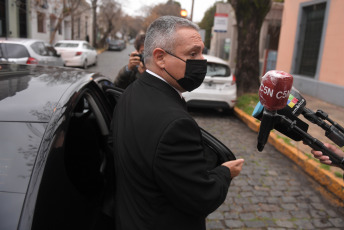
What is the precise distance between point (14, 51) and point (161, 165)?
9809 mm

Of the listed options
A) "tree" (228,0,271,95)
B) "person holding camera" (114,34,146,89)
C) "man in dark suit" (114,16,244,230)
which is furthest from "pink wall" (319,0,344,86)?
"man in dark suit" (114,16,244,230)

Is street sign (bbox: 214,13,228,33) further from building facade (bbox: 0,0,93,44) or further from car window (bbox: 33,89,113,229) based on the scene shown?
car window (bbox: 33,89,113,229)

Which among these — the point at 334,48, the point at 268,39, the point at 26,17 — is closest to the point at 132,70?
the point at 334,48

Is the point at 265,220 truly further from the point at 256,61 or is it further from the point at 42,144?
the point at 256,61

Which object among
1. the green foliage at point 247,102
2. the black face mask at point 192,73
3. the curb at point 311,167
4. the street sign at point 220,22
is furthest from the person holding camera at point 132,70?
the street sign at point 220,22

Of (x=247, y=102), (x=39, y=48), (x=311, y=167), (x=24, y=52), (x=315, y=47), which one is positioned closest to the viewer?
(x=311, y=167)

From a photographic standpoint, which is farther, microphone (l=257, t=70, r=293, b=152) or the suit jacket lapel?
the suit jacket lapel

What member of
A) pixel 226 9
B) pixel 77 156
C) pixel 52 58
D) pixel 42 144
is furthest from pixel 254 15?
pixel 226 9

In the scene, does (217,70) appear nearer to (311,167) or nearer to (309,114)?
(311,167)

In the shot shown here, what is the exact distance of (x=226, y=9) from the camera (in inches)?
1155

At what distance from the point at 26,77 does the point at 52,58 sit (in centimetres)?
990

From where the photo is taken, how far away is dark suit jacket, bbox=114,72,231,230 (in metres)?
1.33

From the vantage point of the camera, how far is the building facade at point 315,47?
29.8 ft

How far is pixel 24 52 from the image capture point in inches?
390
